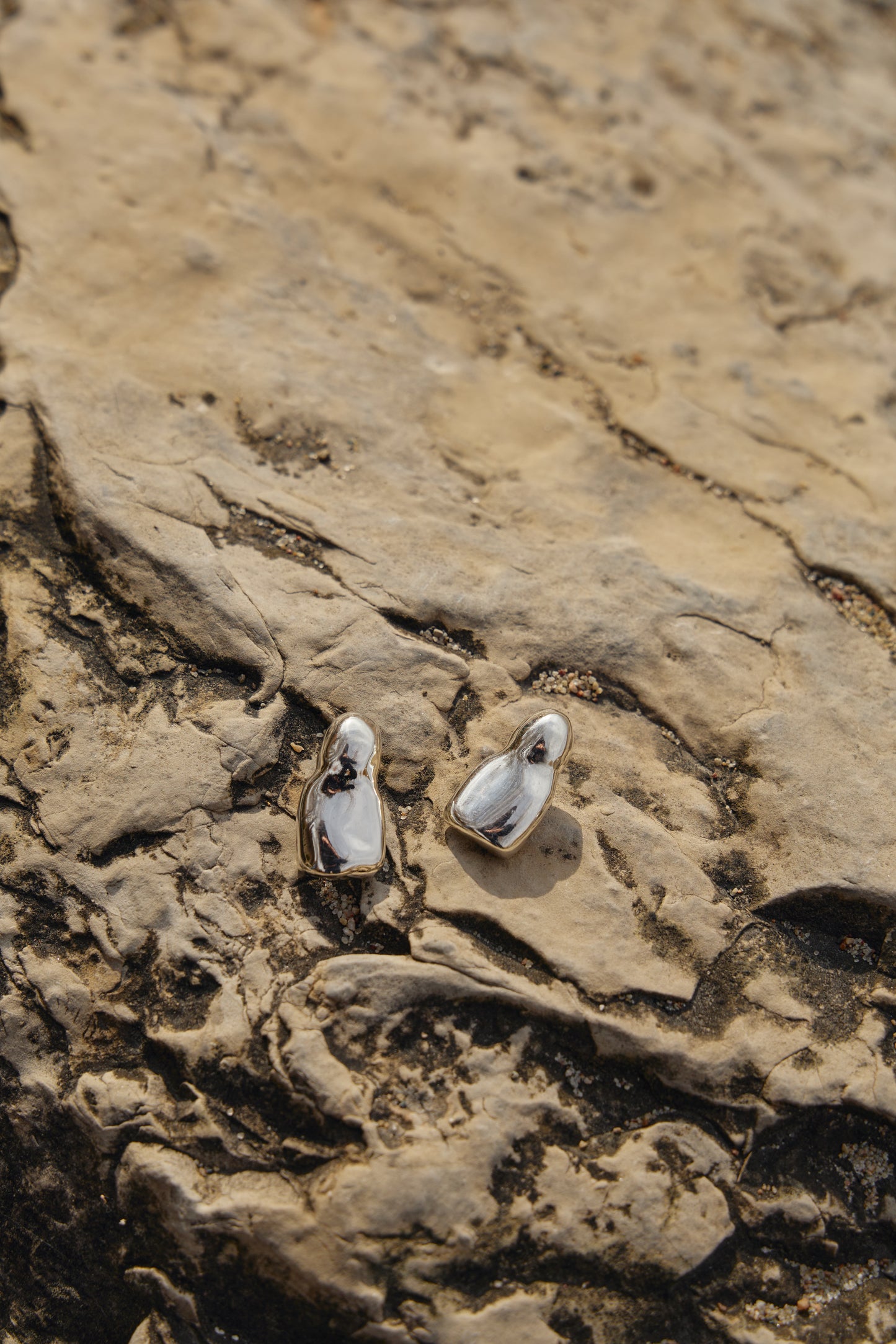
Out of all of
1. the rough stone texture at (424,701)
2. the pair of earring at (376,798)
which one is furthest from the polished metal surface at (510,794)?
the rough stone texture at (424,701)

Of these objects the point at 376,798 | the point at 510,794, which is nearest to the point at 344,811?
the point at 376,798

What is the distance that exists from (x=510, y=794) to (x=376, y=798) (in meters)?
0.33

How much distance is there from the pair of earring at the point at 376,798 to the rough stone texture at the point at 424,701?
0.37 feet

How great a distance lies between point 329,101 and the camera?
3816 millimetres

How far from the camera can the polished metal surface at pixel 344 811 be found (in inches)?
86.8

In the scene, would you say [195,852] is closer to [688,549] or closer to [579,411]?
[688,549]

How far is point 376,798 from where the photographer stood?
229cm

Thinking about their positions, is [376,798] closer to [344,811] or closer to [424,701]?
[344,811]

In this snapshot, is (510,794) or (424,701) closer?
(510,794)

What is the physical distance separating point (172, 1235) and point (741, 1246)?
1.27 metres

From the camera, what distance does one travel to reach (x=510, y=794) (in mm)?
2287

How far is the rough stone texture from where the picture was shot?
2.06 m

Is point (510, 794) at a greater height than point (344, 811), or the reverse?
point (510, 794)

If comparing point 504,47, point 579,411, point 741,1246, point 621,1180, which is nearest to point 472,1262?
point 621,1180
